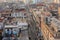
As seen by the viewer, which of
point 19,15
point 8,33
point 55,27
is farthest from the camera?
point 19,15

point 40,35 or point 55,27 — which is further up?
point 55,27

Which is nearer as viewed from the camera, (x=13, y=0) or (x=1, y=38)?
(x=1, y=38)

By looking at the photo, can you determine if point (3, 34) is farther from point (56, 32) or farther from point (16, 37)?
point (56, 32)

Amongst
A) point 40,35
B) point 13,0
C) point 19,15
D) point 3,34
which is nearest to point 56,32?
point 40,35

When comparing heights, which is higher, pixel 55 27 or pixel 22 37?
pixel 55 27

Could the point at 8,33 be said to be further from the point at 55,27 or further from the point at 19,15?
A: the point at 19,15

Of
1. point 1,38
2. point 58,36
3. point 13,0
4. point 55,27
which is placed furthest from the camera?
point 13,0

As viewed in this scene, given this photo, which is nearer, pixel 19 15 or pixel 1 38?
pixel 1 38

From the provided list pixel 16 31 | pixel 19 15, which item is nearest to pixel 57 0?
pixel 19 15

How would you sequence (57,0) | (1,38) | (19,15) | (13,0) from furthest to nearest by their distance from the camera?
1. (13,0)
2. (57,0)
3. (19,15)
4. (1,38)
